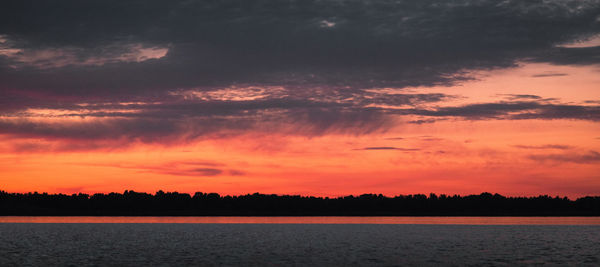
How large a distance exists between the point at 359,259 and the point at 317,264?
28.4 ft

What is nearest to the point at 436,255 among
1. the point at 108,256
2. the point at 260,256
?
the point at 260,256

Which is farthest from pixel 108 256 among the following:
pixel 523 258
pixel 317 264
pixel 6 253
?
pixel 523 258

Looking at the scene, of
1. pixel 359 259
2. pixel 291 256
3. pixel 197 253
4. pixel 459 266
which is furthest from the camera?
pixel 197 253

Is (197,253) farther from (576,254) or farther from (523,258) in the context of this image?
(576,254)

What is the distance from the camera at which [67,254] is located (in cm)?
8912

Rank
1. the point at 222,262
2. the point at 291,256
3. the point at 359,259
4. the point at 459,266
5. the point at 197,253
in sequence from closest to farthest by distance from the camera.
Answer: the point at 459,266 < the point at 222,262 < the point at 359,259 < the point at 291,256 < the point at 197,253

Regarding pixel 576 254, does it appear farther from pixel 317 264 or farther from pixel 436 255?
pixel 317 264

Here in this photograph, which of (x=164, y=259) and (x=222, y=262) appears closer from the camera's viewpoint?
(x=222, y=262)

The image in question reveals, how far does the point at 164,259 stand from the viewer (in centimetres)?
8069

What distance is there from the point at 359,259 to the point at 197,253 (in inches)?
969

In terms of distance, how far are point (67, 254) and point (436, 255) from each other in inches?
1997

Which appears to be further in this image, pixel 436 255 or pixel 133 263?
pixel 436 255

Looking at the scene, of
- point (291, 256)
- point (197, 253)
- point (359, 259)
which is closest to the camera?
point (359, 259)

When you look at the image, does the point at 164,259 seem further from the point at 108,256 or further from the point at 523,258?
the point at 523,258
